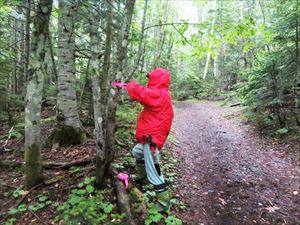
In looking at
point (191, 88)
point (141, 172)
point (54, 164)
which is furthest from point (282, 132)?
point (191, 88)

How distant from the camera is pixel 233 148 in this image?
860 centimetres

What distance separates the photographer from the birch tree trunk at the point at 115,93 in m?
4.01

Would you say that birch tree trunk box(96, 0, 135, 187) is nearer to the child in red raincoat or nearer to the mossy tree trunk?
the mossy tree trunk

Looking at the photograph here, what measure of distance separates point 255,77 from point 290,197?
578 centimetres

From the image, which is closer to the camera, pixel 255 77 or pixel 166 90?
pixel 166 90

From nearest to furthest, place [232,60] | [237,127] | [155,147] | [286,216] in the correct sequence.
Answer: [155,147] < [286,216] < [237,127] < [232,60]

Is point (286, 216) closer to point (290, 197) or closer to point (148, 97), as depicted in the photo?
point (290, 197)

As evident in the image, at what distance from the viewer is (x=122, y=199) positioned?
4.11m

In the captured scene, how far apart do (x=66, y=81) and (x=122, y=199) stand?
338 cm

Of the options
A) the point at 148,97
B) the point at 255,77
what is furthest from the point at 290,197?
the point at 255,77

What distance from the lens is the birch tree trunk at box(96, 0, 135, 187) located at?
13.1 feet

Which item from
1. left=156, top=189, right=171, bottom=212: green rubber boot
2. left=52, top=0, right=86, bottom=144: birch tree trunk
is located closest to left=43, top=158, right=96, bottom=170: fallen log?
left=52, top=0, right=86, bottom=144: birch tree trunk

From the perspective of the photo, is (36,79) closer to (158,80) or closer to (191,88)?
(158,80)

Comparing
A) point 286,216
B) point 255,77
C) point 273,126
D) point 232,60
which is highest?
point 232,60
